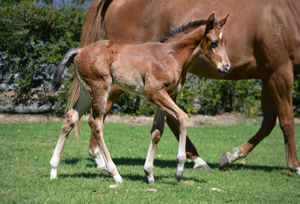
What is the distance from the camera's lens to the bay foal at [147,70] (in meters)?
4.28

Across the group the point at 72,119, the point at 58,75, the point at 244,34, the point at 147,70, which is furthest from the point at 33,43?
the point at 147,70

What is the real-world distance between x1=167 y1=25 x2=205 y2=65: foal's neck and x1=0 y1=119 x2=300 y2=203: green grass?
5.16 feet

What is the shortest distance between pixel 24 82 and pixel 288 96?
721 centimetres

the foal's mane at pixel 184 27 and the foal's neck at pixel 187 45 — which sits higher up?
the foal's mane at pixel 184 27

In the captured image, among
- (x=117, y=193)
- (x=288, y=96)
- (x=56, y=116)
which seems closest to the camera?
(x=117, y=193)

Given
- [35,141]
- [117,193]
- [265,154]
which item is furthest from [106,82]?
[265,154]

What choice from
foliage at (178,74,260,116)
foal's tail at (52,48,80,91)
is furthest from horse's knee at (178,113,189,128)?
foliage at (178,74,260,116)

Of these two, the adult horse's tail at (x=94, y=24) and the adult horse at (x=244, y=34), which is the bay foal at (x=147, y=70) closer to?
the adult horse at (x=244, y=34)

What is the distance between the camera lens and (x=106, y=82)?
4312 millimetres

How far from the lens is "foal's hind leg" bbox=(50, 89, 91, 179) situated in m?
4.39

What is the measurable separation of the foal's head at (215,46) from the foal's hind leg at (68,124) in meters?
1.65

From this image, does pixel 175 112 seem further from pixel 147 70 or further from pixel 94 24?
pixel 94 24

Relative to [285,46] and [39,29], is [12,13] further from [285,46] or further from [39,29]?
[285,46]

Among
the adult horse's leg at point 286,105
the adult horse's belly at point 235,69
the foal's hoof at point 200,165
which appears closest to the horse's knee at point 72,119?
the adult horse's belly at point 235,69
